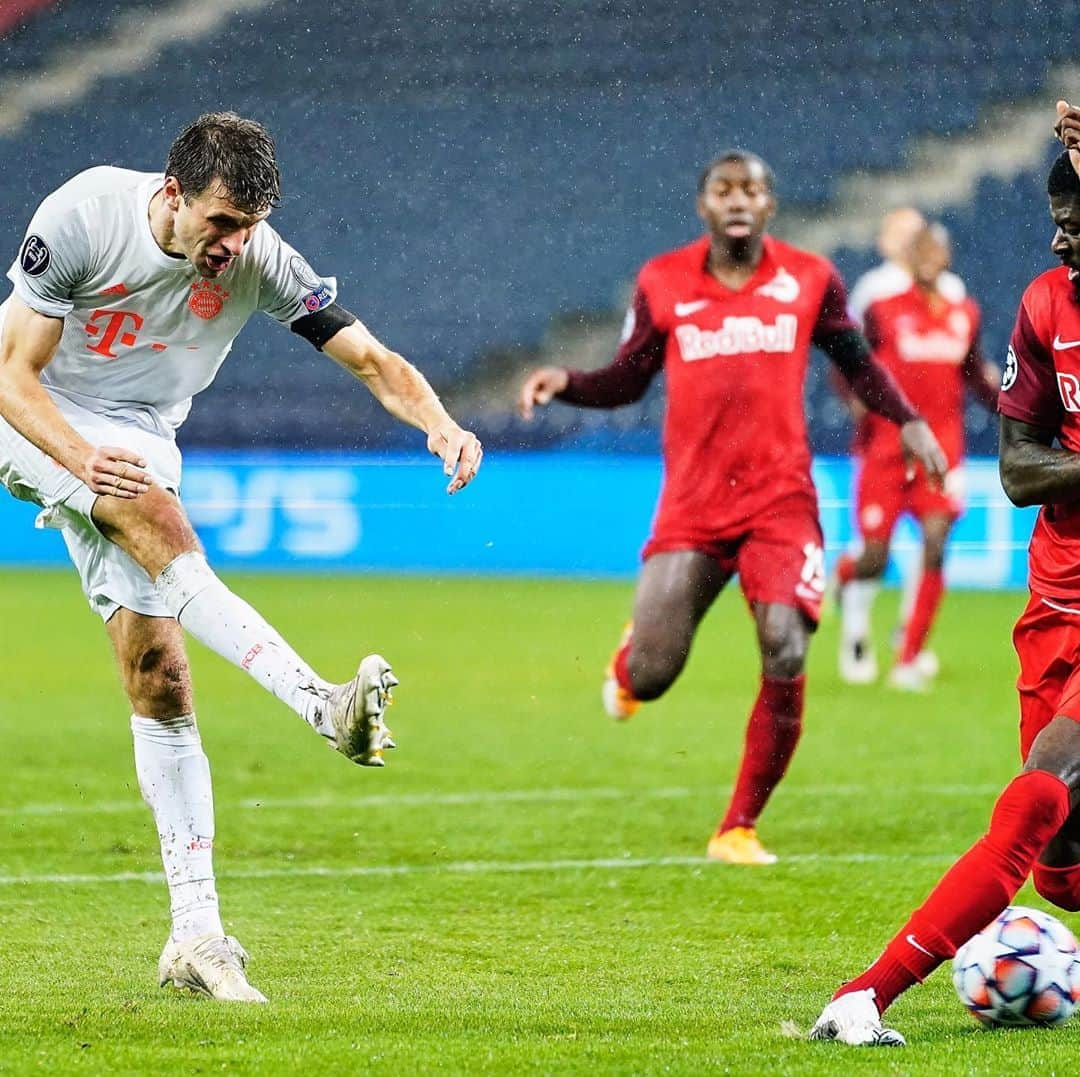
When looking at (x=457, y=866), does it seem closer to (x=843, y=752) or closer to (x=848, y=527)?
(x=843, y=752)

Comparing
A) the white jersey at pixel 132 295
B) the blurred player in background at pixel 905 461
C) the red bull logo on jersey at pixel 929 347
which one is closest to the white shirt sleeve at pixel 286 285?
the white jersey at pixel 132 295

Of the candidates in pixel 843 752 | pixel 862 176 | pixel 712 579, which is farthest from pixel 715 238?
pixel 862 176

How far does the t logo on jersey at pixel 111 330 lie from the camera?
4543mm

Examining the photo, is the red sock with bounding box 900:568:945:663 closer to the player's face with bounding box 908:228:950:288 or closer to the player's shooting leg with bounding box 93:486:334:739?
the player's face with bounding box 908:228:950:288

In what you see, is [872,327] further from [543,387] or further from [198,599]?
[198,599]

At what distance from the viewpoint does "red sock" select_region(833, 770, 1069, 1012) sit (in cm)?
373

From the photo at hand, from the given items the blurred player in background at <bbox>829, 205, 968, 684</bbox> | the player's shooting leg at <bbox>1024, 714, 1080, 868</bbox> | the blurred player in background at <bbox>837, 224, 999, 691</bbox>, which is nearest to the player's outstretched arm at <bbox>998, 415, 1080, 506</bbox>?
the player's shooting leg at <bbox>1024, 714, 1080, 868</bbox>

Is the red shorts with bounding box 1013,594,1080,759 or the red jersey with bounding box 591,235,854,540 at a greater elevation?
the red jersey with bounding box 591,235,854,540

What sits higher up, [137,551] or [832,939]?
[137,551]

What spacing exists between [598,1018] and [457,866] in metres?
Answer: 2.12

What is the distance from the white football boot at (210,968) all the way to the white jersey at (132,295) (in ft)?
3.92

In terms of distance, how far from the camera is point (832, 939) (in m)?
5.06

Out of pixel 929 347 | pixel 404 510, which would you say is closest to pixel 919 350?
pixel 929 347

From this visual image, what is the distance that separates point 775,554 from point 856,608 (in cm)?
455
